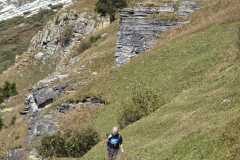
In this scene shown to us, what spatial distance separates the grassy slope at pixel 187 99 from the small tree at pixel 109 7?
33.2 meters

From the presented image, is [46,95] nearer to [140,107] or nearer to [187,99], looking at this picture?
[140,107]

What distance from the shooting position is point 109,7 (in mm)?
85125

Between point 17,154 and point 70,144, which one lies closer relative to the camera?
point 70,144

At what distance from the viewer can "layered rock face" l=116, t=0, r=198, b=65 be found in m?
→ 56.1

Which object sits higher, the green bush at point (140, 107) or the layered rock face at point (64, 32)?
the green bush at point (140, 107)

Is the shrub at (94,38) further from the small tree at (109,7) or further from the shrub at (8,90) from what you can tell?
the shrub at (8,90)

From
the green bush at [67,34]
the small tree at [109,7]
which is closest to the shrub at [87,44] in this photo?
the small tree at [109,7]

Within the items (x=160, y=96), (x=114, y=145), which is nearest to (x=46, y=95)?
(x=160, y=96)

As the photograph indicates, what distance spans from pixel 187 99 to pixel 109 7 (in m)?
53.1

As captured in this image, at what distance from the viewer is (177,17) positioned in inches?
2237

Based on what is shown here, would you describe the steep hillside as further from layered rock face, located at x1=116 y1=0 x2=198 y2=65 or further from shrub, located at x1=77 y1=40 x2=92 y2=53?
layered rock face, located at x1=116 y1=0 x2=198 y2=65

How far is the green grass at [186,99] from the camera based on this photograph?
72.5 ft

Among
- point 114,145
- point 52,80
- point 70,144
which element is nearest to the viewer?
point 114,145

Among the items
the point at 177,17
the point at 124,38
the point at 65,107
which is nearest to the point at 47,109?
the point at 65,107
